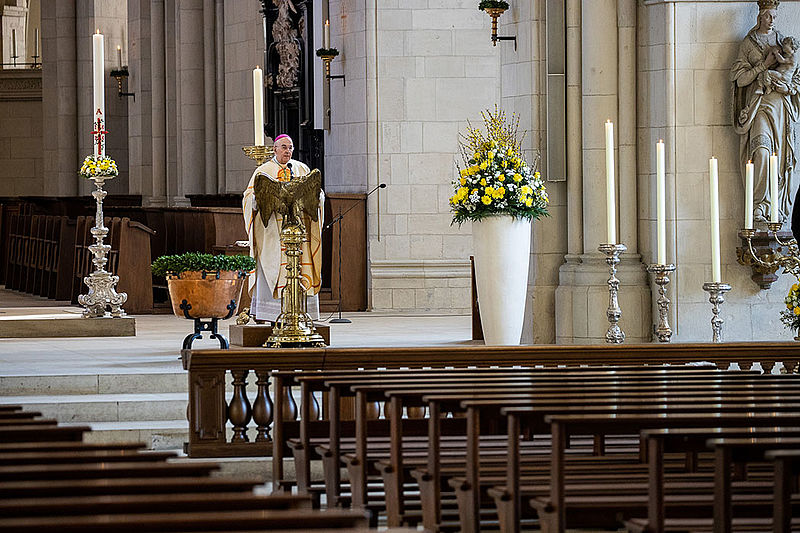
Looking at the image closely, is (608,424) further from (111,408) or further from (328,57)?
(328,57)

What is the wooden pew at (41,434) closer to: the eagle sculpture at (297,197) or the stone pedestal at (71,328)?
the eagle sculpture at (297,197)

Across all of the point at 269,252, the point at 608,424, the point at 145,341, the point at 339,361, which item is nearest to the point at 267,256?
the point at 269,252

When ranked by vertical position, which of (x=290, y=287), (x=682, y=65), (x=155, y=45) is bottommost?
(x=290, y=287)

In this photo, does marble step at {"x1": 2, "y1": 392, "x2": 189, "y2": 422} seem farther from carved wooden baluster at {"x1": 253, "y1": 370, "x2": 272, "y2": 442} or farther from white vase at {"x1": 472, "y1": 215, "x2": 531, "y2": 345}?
white vase at {"x1": 472, "y1": 215, "x2": 531, "y2": 345}

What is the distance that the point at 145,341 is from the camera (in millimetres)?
12312

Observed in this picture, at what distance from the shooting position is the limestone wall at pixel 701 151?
37.5ft

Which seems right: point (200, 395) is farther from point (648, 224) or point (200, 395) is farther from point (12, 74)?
point (12, 74)

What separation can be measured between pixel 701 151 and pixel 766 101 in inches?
25.1

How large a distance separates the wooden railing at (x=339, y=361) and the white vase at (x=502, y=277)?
3522mm

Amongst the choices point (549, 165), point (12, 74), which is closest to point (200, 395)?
point (549, 165)

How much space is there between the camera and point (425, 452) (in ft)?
19.9

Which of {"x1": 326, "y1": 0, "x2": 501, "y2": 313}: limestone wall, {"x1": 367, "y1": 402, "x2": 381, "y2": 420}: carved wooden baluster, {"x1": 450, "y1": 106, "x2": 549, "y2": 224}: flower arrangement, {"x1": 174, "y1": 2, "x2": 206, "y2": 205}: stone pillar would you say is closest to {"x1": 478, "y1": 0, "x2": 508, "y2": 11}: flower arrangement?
{"x1": 450, "y1": 106, "x2": 549, "y2": 224}: flower arrangement

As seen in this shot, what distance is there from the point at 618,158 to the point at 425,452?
20.4 ft

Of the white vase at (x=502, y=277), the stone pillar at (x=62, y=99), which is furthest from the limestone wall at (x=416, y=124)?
the stone pillar at (x=62, y=99)
